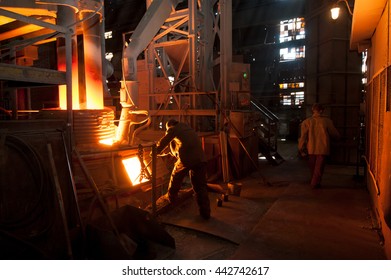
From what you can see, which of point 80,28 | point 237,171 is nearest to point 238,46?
point 237,171

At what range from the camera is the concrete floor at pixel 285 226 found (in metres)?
4.51

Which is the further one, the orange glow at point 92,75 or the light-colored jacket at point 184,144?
the orange glow at point 92,75

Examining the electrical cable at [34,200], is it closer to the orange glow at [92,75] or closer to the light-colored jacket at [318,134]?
the orange glow at [92,75]

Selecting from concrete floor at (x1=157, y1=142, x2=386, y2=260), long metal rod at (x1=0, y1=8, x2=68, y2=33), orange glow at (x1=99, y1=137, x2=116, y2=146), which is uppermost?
long metal rod at (x1=0, y1=8, x2=68, y2=33)

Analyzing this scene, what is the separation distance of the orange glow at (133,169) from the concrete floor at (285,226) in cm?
91

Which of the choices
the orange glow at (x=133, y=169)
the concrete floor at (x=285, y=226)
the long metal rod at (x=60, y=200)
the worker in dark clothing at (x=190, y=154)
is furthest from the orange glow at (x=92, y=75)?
the concrete floor at (x=285, y=226)

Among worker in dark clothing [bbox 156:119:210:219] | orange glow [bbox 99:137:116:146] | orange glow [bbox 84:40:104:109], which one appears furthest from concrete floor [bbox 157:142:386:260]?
orange glow [bbox 84:40:104:109]

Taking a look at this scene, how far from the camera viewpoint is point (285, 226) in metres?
5.40

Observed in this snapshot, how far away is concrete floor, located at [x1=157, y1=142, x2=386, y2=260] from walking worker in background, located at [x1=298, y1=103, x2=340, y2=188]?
1.69ft

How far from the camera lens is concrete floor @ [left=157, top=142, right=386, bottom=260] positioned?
4.51 m

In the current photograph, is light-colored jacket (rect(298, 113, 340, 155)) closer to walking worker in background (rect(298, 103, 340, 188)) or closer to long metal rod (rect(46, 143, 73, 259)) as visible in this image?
walking worker in background (rect(298, 103, 340, 188))

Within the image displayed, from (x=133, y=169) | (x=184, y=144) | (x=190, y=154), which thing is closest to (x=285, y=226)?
(x=190, y=154)

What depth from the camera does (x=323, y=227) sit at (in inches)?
209

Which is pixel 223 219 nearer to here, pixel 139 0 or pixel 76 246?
pixel 76 246
